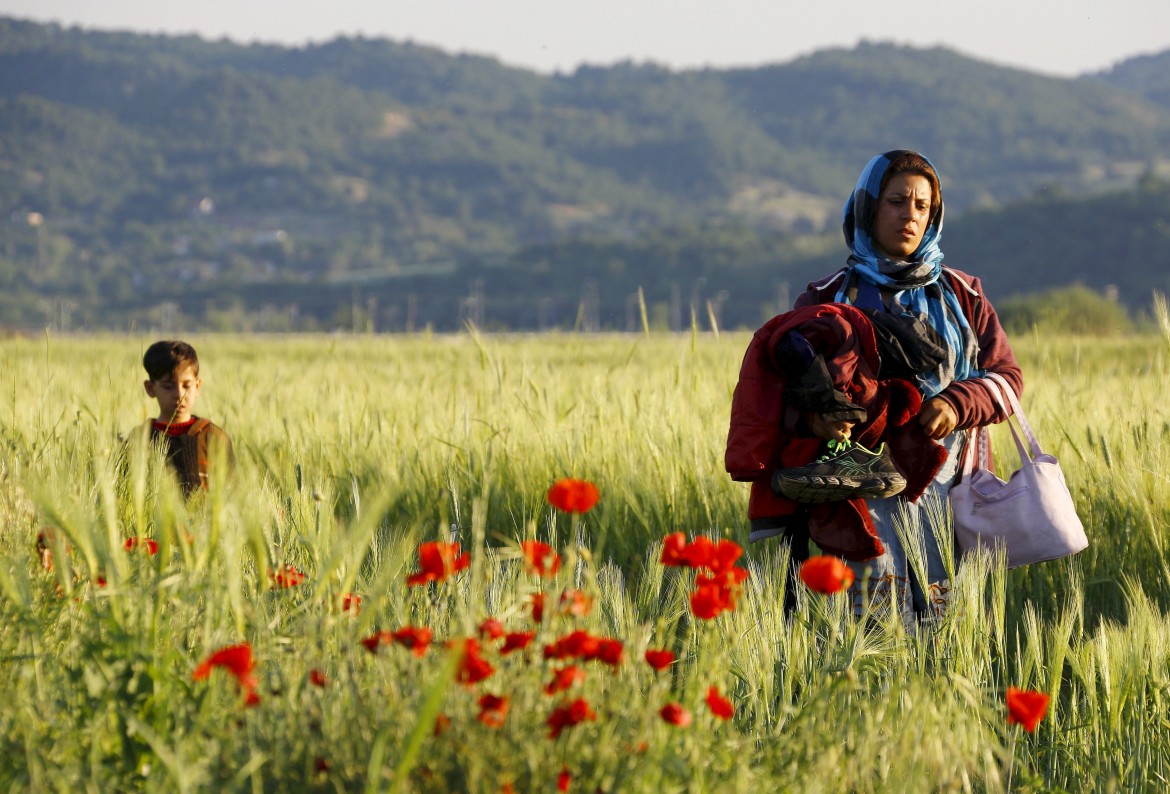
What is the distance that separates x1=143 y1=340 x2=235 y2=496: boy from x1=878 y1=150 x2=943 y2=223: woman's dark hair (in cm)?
184

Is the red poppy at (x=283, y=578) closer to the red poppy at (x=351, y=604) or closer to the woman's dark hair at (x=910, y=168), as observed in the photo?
the red poppy at (x=351, y=604)

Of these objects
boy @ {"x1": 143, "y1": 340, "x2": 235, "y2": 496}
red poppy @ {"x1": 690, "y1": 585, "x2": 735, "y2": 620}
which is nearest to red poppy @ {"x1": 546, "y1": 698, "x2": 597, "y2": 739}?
red poppy @ {"x1": 690, "y1": 585, "x2": 735, "y2": 620}

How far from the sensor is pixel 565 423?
404 centimetres

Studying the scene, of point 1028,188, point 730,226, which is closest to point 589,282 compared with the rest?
point 730,226

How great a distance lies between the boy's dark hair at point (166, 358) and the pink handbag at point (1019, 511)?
2.05 metres

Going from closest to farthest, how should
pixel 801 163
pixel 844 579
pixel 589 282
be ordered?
pixel 844 579
pixel 589 282
pixel 801 163

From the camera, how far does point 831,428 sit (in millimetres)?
2469

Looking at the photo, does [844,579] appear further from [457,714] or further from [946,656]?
[946,656]

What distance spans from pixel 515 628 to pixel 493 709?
743mm

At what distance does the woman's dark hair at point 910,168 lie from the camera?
2.68 metres

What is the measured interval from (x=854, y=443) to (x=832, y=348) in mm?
195

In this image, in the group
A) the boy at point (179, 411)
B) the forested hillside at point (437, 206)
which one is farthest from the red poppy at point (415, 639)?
the forested hillside at point (437, 206)

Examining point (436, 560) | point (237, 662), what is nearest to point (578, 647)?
point (436, 560)

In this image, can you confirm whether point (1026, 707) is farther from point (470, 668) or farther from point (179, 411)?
point (179, 411)
